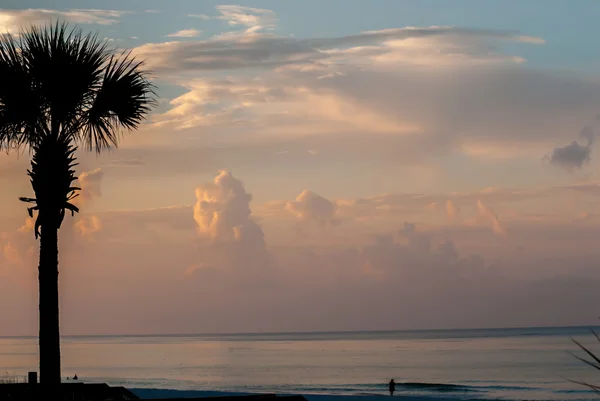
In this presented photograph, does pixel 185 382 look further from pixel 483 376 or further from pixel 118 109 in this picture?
pixel 118 109

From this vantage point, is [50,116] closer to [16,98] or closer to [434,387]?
[16,98]

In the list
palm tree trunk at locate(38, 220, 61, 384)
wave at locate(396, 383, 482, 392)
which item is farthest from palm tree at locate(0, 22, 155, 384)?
wave at locate(396, 383, 482, 392)

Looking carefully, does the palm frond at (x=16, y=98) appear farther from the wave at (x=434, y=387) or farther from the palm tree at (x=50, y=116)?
the wave at (x=434, y=387)

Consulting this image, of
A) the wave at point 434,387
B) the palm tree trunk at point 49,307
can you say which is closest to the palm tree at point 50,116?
the palm tree trunk at point 49,307

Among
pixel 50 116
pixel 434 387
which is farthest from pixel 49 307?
pixel 434 387

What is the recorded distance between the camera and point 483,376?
94.3 metres

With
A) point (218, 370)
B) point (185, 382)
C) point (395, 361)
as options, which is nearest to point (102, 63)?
point (185, 382)

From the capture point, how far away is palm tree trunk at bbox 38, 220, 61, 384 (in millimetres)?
18641

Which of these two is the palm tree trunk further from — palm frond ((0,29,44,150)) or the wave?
the wave

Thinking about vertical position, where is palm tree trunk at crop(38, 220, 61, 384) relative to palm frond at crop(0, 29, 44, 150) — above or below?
below

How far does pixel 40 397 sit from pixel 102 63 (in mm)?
7447

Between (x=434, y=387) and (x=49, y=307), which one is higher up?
(x=434, y=387)

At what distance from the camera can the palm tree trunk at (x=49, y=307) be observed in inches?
734

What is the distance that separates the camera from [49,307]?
1878cm
